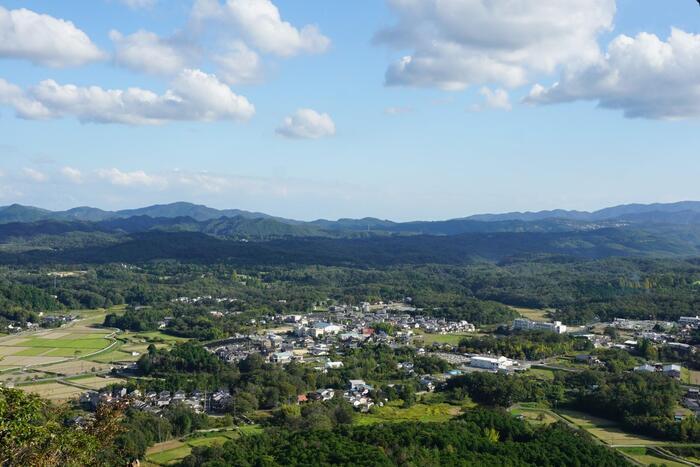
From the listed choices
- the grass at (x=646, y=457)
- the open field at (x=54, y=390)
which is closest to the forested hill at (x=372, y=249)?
the open field at (x=54, y=390)

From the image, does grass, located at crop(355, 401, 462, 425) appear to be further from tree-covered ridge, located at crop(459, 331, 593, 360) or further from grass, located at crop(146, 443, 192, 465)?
tree-covered ridge, located at crop(459, 331, 593, 360)

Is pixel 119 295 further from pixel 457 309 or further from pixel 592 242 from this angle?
pixel 592 242

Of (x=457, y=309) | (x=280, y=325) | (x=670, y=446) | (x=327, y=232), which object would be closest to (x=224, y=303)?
(x=280, y=325)

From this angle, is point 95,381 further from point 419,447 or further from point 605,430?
point 605,430

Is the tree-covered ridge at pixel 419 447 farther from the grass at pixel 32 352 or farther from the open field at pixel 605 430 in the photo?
the grass at pixel 32 352

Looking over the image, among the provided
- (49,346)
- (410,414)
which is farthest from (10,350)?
(410,414)

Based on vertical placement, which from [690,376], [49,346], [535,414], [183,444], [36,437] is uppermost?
[36,437]

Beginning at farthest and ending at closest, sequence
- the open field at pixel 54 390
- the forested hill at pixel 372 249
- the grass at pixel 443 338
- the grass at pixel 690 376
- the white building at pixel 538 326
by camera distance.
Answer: the forested hill at pixel 372 249, the white building at pixel 538 326, the grass at pixel 443 338, the grass at pixel 690 376, the open field at pixel 54 390
